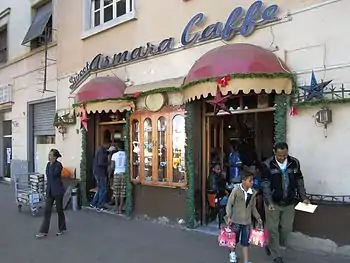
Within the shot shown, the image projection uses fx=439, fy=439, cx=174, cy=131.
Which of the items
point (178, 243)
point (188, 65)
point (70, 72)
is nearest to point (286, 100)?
point (188, 65)

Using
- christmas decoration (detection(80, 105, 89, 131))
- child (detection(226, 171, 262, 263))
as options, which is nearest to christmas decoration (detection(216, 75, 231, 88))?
child (detection(226, 171, 262, 263))

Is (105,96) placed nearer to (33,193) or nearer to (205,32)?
(205,32)

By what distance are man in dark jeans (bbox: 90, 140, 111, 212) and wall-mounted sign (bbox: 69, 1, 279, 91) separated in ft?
7.40

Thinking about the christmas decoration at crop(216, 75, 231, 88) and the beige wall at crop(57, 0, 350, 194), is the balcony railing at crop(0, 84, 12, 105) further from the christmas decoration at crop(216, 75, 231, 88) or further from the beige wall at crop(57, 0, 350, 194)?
the christmas decoration at crop(216, 75, 231, 88)

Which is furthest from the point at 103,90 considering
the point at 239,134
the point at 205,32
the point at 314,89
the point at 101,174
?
the point at 314,89

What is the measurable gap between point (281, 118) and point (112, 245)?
3.71 m

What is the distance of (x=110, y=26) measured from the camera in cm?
1138

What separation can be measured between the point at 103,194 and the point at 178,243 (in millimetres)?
4049

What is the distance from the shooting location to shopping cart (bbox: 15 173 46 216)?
11000mm

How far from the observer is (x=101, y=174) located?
11.3 m

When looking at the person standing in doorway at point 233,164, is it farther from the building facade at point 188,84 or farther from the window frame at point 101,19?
the window frame at point 101,19

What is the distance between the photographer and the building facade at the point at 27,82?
1472 centimetres

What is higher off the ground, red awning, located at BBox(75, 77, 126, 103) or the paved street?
red awning, located at BBox(75, 77, 126, 103)

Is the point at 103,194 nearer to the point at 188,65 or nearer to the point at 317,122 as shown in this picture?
the point at 188,65
